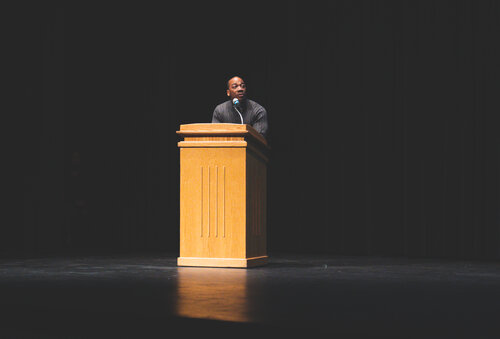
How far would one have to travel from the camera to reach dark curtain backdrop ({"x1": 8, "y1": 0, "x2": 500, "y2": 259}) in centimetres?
514

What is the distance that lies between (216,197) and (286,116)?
2196mm

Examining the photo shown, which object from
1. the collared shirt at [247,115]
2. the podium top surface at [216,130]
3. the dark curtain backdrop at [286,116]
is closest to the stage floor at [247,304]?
the podium top surface at [216,130]

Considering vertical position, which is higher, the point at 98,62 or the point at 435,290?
the point at 98,62

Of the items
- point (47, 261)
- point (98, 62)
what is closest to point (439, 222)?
point (47, 261)

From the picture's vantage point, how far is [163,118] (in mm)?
6379

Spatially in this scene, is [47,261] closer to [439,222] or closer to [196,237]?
[196,237]

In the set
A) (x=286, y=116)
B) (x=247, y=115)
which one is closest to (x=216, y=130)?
(x=247, y=115)

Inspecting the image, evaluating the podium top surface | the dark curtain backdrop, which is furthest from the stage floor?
the dark curtain backdrop

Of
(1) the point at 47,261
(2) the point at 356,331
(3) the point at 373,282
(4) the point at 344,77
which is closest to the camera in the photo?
(2) the point at 356,331

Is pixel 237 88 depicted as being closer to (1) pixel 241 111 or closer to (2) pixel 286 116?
(1) pixel 241 111

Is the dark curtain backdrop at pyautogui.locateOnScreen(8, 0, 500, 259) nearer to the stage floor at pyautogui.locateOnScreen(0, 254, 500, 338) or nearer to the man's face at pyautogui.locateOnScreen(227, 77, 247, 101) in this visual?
the man's face at pyautogui.locateOnScreen(227, 77, 247, 101)

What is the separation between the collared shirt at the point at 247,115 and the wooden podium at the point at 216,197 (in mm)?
579

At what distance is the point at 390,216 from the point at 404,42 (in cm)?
138

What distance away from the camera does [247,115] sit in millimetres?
4500
